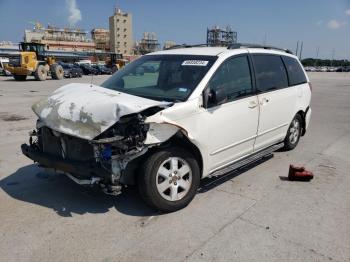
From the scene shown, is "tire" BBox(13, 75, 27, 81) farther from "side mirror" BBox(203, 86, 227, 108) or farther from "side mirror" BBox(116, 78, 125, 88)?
"side mirror" BBox(203, 86, 227, 108)

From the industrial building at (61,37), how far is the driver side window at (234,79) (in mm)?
110142

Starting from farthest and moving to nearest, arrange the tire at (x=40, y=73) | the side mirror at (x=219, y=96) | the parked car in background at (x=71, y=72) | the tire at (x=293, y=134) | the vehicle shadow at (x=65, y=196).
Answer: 1. the parked car in background at (x=71, y=72)
2. the tire at (x=40, y=73)
3. the tire at (x=293, y=134)
4. the side mirror at (x=219, y=96)
5. the vehicle shadow at (x=65, y=196)

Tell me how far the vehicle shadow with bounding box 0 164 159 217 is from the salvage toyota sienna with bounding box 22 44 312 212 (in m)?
0.41

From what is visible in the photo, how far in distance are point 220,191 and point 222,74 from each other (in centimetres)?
148

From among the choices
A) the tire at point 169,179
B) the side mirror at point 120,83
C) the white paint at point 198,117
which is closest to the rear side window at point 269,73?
the white paint at point 198,117

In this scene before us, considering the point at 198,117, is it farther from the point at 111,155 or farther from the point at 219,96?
the point at 111,155

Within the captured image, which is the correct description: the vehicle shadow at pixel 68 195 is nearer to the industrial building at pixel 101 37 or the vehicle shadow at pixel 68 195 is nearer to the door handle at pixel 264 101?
the door handle at pixel 264 101

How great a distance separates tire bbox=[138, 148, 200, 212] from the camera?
358cm

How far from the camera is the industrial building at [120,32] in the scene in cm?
13350

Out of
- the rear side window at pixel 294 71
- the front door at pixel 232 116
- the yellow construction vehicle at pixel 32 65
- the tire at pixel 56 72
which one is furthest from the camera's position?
the tire at pixel 56 72

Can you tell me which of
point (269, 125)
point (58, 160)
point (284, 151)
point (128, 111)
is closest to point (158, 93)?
point (128, 111)

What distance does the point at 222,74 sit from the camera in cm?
434

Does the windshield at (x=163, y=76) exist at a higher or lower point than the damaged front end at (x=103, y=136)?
higher

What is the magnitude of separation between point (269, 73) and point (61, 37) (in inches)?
5665
